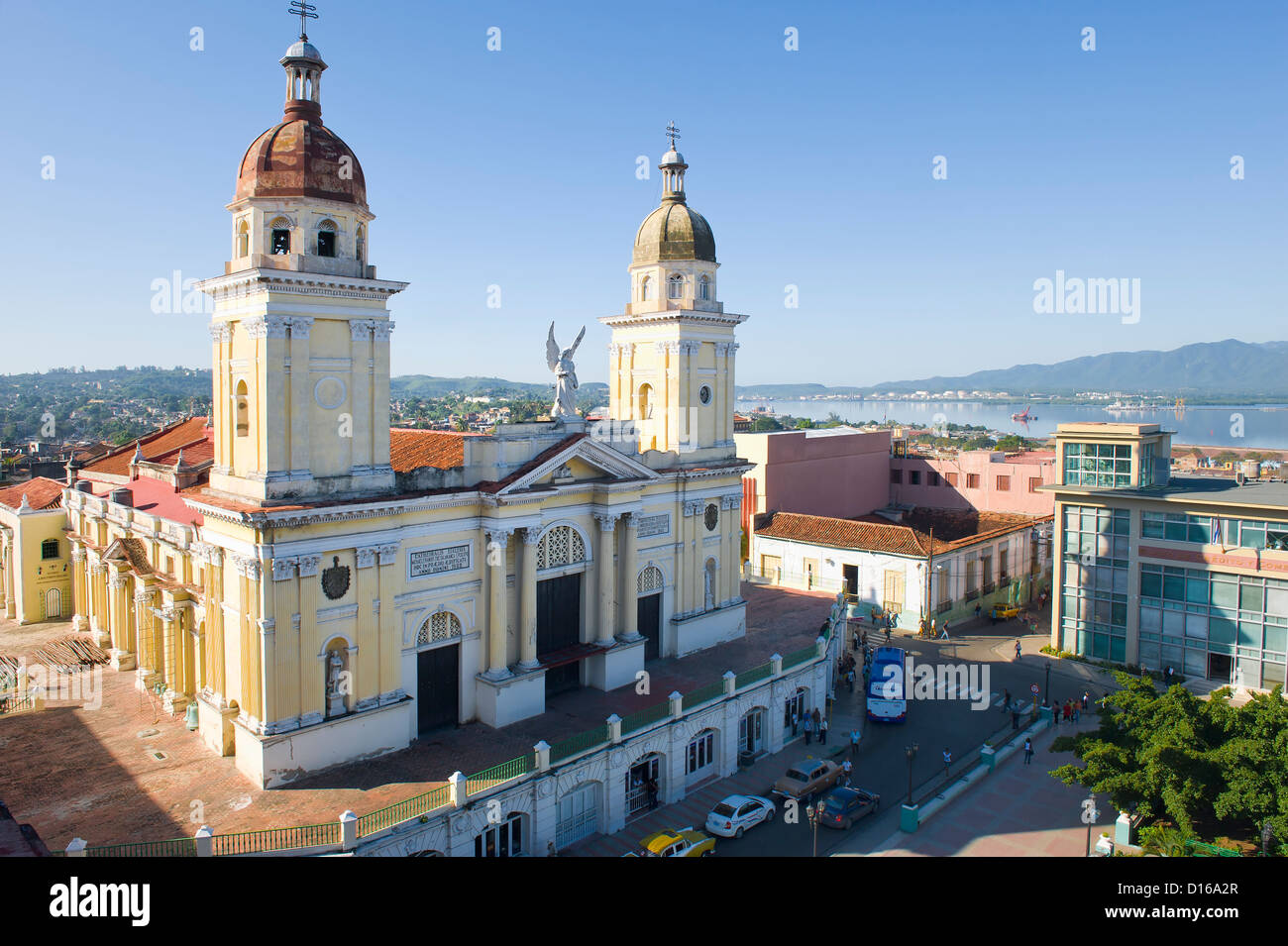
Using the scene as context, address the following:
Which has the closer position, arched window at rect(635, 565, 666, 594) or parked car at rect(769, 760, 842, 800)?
parked car at rect(769, 760, 842, 800)

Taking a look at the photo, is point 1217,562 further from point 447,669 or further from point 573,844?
point 447,669

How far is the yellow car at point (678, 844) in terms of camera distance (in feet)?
70.1

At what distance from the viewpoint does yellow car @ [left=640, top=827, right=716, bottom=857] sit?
21.4 m

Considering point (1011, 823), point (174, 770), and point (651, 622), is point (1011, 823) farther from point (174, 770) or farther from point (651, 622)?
point (174, 770)

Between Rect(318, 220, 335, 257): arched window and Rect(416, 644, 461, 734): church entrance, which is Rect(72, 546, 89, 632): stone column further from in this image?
Rect(318, 220, 335, 257): arched window

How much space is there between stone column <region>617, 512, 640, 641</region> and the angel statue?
4036 mm

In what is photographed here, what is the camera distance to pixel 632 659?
29.0 m

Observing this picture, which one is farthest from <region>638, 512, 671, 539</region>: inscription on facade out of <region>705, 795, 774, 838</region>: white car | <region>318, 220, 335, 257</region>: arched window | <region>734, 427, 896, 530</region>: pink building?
<region>734, 427, 896, 530</region>: pink building

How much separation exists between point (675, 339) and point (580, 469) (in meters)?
6.81

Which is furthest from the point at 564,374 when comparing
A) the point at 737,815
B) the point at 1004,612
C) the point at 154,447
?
the point at 1004,612

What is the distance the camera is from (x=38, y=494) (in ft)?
128

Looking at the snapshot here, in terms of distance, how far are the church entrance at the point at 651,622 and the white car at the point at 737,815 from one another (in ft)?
24.4

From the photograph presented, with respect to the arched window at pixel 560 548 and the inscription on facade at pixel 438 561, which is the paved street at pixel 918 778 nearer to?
the arched window at pixel 560 548
